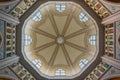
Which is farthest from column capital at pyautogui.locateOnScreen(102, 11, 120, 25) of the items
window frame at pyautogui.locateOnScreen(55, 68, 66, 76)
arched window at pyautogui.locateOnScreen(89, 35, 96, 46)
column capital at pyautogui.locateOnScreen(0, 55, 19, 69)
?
column capital at pyautogui.locateOnScreen(0, 55, 19, 69)

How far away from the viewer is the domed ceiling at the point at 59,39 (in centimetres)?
2280

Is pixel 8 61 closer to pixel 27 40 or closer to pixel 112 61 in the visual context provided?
pixel 27 40

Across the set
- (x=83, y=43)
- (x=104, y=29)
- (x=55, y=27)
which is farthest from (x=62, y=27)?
(x=104, y=29)

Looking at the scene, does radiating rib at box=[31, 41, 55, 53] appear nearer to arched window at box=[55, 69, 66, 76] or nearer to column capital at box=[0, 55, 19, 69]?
arched window at box=[55, 69, 66, 76]

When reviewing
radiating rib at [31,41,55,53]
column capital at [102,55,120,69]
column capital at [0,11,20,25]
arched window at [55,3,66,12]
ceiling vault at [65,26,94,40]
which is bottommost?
column capital at [102,55,120,69]

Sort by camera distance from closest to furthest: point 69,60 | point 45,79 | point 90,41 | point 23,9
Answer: point 23,9, point 45,79, point 90,41, point 69,60

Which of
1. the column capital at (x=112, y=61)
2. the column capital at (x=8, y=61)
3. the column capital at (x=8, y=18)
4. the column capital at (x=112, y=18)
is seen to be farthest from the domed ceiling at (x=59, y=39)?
the column capital at (x=8, y=18)

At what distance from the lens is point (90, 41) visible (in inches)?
909

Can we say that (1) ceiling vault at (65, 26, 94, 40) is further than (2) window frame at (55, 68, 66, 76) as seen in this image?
Yes

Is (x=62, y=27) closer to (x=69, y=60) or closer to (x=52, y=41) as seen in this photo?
(x=52, y=41)

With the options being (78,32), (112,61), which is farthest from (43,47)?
(112,61)

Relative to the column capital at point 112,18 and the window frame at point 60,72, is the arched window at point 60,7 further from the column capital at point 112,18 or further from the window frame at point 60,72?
the window frame at point 60,72

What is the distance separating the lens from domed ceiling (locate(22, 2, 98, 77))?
74.8ft

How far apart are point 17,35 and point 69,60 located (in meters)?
7.80
